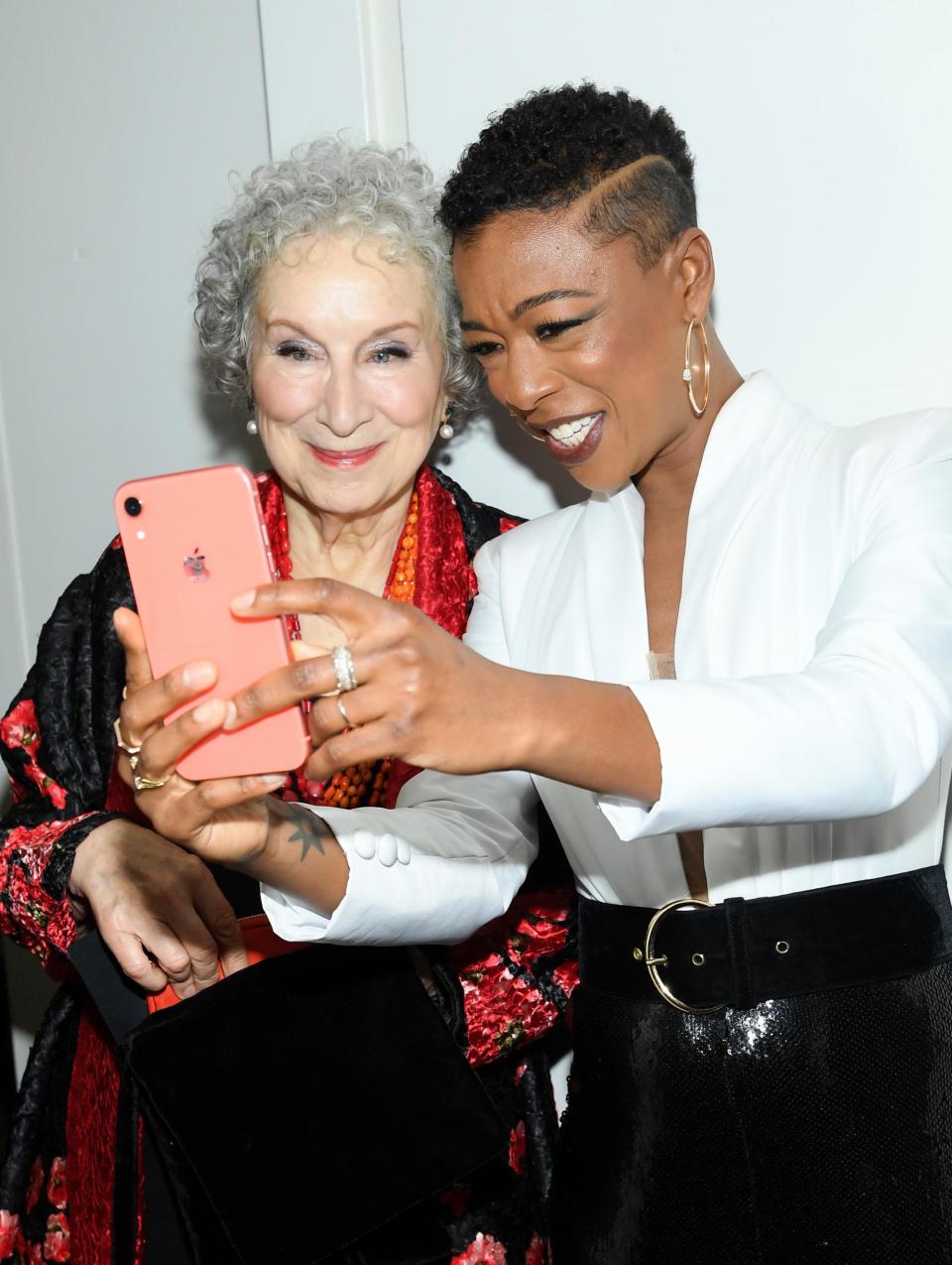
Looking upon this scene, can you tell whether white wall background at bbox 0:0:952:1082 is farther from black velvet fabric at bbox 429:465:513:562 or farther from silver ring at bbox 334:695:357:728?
silver ring at bbox 334:695:357:728

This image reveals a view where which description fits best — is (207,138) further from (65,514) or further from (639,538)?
(639,538)

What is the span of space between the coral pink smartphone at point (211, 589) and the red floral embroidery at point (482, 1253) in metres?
0.86

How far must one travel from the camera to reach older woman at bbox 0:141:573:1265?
162 centimetres

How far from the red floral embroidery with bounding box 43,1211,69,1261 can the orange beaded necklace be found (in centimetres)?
62

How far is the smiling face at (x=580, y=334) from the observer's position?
136 centimetres

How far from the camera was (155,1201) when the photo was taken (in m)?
1.54

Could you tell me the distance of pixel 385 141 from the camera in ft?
6.50

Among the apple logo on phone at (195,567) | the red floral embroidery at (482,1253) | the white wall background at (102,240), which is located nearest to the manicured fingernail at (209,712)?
the apple logo on phone at (195,567)

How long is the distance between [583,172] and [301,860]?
28.4 inches

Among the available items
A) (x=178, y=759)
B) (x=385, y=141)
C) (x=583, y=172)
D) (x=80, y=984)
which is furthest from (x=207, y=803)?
(x=385, y=141)

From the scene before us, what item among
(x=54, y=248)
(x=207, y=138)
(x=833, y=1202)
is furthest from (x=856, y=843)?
(x=54, y=248)

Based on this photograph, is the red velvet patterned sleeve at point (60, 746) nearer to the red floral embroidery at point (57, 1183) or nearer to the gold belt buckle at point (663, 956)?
the red floral embroidery at point (57, 1183)

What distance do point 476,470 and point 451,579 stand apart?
285 millimetres

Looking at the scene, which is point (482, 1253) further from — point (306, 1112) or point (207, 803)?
point (207, 803)
